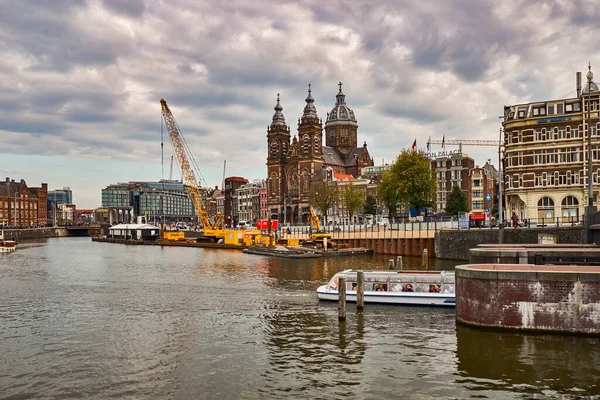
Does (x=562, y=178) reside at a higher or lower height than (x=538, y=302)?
higher

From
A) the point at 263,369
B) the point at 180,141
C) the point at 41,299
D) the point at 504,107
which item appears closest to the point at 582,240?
the point at 504,107

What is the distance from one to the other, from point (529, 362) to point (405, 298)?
47.5ft

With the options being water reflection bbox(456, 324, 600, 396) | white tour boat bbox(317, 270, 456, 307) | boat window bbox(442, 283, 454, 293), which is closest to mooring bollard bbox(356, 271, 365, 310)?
white tour boat bbox(317, 270, 456, 307)

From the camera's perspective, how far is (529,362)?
24.9 metres

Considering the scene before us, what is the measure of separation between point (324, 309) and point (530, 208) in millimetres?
47015

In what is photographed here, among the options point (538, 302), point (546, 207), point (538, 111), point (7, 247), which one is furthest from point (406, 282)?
point (7, 247)

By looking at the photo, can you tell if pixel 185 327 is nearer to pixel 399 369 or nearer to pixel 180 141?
pixel 399 369

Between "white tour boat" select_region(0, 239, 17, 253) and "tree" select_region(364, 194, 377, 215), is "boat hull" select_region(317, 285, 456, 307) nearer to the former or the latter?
"white tour boat" select_region(0, 239, 17, 253)

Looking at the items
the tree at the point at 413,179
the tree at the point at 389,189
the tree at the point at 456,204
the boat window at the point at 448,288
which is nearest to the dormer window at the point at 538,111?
the tree at the point at 413,179

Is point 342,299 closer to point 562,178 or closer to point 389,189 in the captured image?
point 562,178

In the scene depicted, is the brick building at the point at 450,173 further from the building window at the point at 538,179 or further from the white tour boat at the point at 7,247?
the white tour boat at the point at 7,247

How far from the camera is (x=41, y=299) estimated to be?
45.2 metres

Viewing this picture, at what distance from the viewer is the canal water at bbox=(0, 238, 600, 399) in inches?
883

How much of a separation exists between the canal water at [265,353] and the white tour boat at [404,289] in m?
0.95
